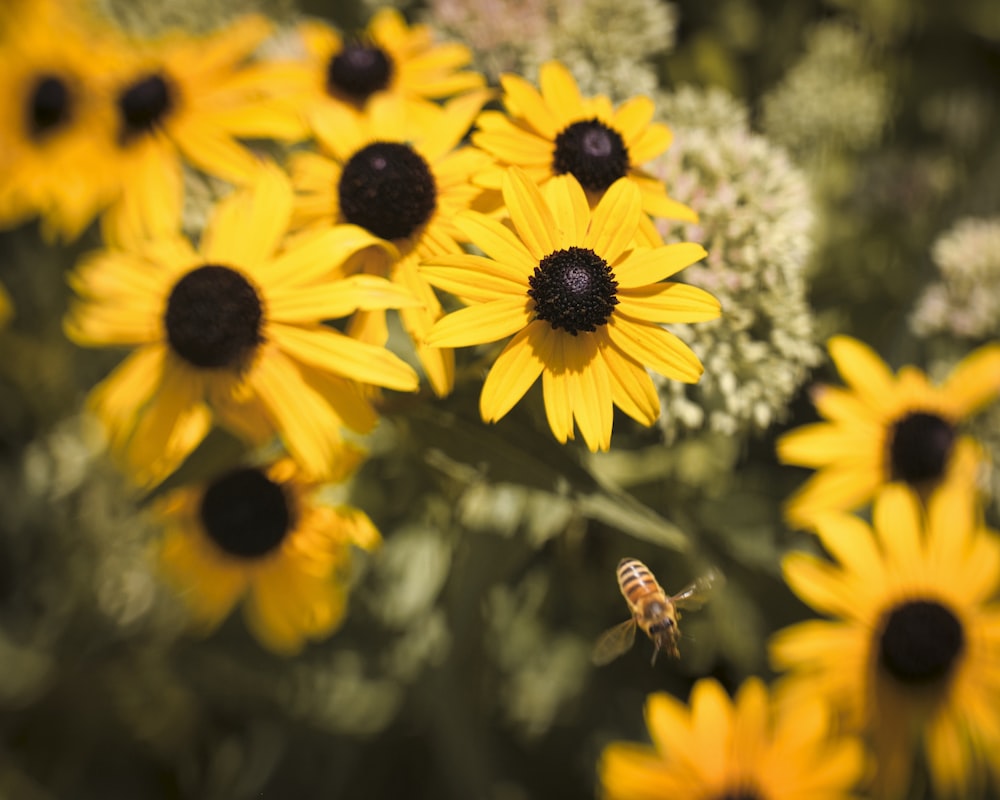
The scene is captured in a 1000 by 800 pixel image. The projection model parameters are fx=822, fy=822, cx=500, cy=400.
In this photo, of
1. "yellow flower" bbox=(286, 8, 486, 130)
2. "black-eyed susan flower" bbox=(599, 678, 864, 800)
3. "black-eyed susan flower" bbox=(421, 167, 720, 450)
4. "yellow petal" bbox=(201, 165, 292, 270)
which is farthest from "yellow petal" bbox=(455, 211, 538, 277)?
"black-eyed susan flower" bbox=(599, 678, 864, 800)

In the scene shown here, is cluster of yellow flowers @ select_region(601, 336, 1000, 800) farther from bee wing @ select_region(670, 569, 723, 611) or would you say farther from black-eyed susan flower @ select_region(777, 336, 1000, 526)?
bee wing @ select_region(670, 569, 723, 611)

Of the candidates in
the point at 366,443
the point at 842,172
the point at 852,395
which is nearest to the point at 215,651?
the point at 366,443

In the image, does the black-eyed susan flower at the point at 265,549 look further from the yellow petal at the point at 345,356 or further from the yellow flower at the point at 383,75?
the yellow flower at the point at 383,75

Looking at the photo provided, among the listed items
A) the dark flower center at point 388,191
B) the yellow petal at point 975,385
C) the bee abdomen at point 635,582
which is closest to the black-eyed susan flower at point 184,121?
the dark flower center at point 388,191

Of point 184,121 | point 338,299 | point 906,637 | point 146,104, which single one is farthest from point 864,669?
point 146,104

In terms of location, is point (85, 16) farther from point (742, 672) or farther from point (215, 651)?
point (742, 672)

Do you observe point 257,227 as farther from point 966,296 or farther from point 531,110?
point 966,296
